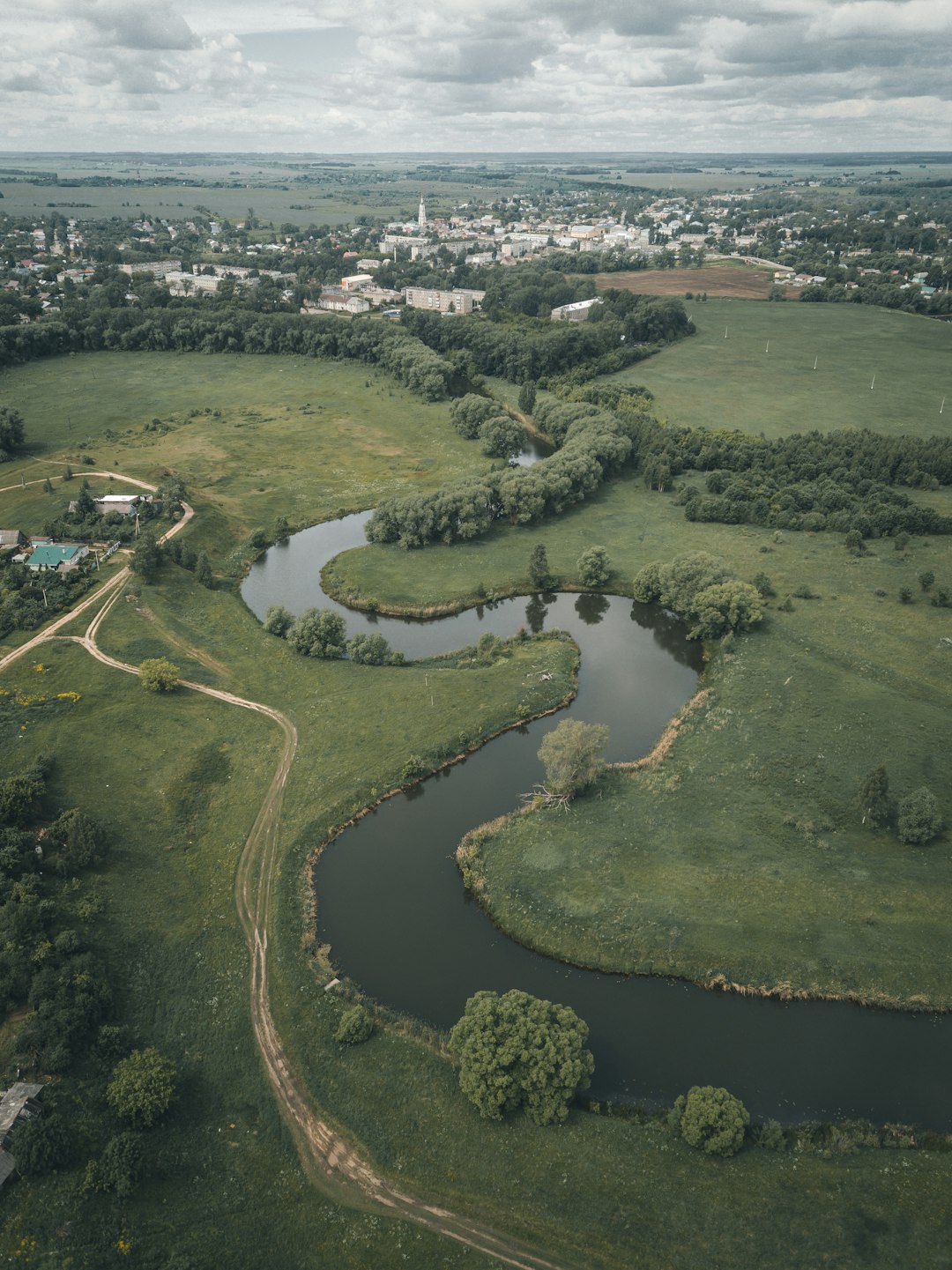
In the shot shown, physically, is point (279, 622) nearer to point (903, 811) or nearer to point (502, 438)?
point (903, 811)

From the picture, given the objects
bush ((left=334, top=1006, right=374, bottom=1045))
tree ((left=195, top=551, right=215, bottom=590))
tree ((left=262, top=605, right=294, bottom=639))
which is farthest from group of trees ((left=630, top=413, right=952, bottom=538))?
bush ((left=334, top=1006, right=374, bottom=1045))

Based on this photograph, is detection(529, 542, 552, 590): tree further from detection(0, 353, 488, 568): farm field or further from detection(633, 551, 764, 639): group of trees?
detection(0, 353, 488, 568): farm field

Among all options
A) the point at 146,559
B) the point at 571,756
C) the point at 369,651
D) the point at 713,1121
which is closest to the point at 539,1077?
the point at 713,1121

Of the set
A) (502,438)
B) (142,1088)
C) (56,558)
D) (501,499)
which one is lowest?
(142,1088)

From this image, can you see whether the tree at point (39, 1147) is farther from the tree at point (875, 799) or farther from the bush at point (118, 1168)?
the tree at point (875, 799)

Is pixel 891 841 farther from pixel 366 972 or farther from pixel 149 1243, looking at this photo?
pixel 149 1243

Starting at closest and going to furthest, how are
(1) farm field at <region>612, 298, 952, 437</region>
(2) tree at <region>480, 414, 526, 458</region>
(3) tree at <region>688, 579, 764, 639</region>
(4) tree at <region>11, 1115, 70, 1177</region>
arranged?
(4) tree at <region>11, 1115, 70, 1177</region>, (3) tree at <region>688, 579, 764, 639</region>, (2) tree at <region>480, 414, 526, 458</region>, (1) farm field at <region>612, 298, 952, 437</region>
